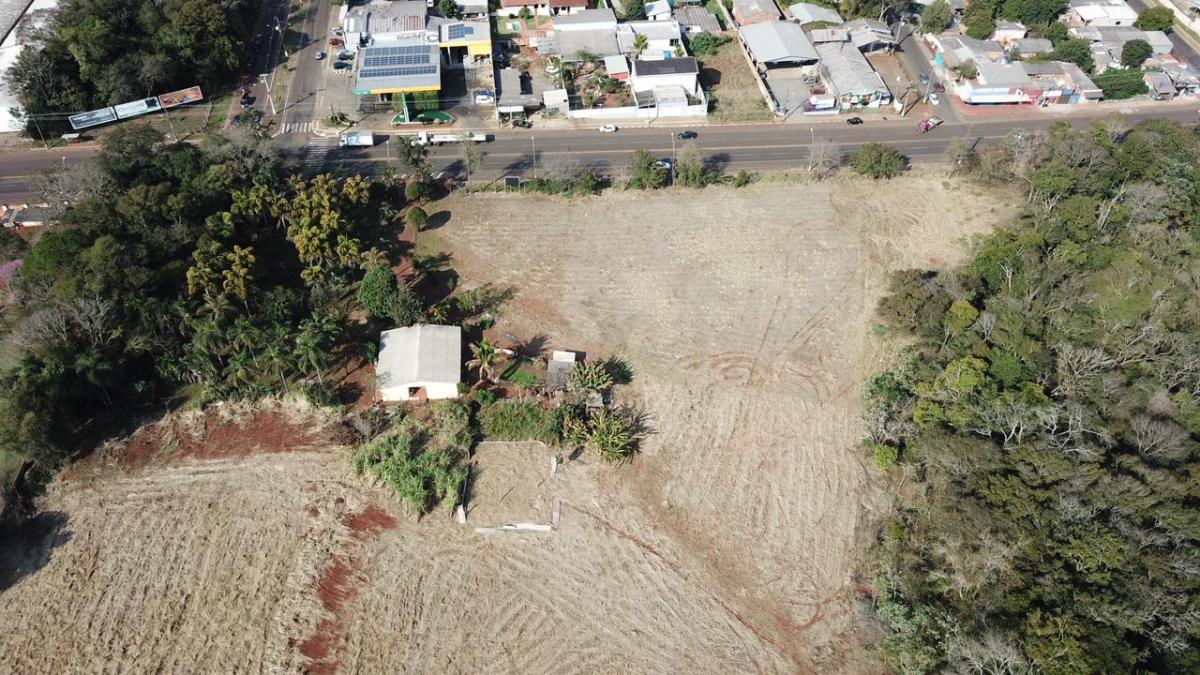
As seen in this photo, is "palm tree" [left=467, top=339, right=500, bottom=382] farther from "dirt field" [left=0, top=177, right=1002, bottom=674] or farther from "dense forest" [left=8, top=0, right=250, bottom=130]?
"dense forest" [left=8, top=0, right=250, bottom=130]

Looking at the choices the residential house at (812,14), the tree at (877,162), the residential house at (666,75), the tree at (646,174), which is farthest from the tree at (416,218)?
the residential house at (812,14)

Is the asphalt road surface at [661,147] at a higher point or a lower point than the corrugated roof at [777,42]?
lower

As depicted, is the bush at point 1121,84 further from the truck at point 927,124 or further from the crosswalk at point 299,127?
the crosswalk at point 299,127

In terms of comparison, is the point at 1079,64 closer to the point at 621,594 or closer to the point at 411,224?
the point at 411,224

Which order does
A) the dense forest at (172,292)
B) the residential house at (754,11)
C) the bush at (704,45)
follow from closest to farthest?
1. the dense forest at (172,292)
2. the bush at (704,45)
3. the residential house at (754,11)

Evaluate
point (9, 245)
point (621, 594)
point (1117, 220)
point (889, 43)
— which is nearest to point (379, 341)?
point (621, 594)

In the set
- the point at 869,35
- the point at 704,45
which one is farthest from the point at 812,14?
the point at 704,45
